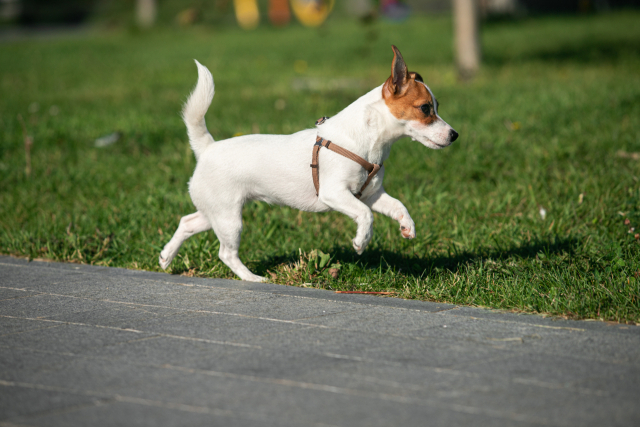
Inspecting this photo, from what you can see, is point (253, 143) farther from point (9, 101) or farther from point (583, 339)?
point (9, 101)

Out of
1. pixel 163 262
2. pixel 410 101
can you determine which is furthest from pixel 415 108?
pixel 163 262

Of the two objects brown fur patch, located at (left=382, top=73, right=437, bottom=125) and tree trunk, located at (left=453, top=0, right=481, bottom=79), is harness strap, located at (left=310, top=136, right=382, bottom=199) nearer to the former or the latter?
brown fur patch, located at (left=382, top=73, right=437, bottom=125)

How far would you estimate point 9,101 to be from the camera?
36.5 ft

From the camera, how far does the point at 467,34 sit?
41.4ft

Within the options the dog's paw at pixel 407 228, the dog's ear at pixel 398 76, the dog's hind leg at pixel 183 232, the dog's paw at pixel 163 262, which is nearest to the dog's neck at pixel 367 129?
the dog's ear at pixel 398 76

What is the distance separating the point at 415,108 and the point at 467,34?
9573 mm

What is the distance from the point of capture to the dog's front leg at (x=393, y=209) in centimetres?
369

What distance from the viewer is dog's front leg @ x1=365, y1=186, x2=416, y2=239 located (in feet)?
12.1

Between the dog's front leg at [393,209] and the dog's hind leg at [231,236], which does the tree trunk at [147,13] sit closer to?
the dog's hind leg at [231,236]

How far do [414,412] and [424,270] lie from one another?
1975mm

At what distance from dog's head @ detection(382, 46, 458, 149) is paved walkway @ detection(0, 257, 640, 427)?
90 centimetres

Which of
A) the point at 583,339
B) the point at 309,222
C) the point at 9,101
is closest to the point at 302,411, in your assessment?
the point at 583,339

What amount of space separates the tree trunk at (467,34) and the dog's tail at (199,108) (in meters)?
8.99

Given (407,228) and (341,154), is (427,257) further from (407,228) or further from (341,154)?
(341,154)
